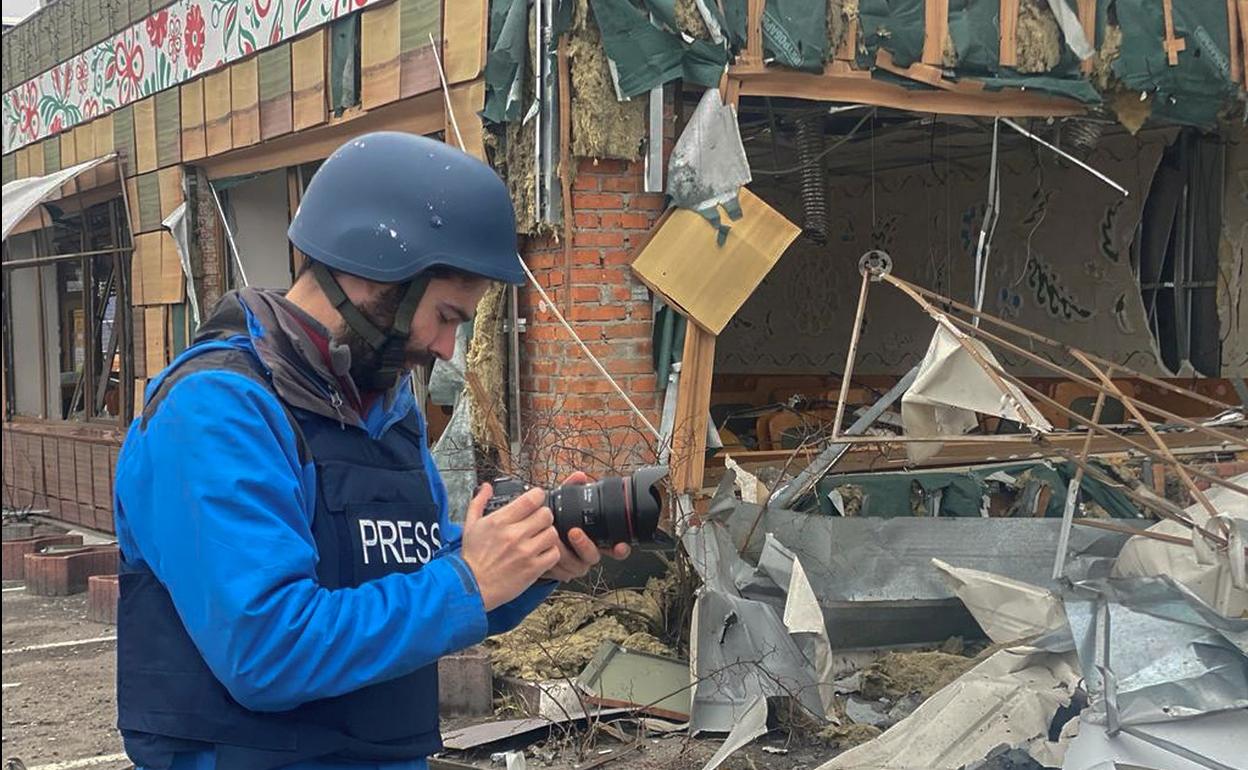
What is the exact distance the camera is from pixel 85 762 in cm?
489

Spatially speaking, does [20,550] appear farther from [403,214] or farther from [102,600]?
[403,214]

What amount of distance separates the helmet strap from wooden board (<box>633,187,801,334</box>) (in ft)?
12.1

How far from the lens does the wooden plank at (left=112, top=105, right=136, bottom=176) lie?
936cm

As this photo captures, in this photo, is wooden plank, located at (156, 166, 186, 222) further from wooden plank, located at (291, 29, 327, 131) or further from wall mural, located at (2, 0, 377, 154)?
wooden plank, located at (291, 29, 327, 131)

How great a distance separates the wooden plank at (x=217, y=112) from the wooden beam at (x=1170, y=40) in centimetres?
550

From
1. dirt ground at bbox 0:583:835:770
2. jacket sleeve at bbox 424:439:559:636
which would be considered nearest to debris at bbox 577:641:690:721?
dirt ground at bbox 0:583:835:770

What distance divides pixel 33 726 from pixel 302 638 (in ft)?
14.8

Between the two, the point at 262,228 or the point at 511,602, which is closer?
the point at 511,602

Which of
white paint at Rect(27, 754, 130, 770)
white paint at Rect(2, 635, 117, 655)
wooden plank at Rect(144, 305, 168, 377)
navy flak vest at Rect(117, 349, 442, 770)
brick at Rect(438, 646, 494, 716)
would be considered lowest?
white paint at Rect(2, 635, 117, 655)

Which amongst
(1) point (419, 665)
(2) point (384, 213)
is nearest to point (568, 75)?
(2) point (384, 213)

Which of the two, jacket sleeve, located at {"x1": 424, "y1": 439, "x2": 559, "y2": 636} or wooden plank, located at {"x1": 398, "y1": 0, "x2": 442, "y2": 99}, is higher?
wooden plank, located at {"x1": 398, "y1": 0, "x2": 442, "y2": 99}

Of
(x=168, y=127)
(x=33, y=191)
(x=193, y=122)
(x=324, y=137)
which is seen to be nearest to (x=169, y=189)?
(x=168, y=127)

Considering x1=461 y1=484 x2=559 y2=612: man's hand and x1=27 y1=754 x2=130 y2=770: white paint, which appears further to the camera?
x1=27 y1=754 x2=130 y2=770: white paint

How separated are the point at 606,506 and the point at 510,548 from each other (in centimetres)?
25
